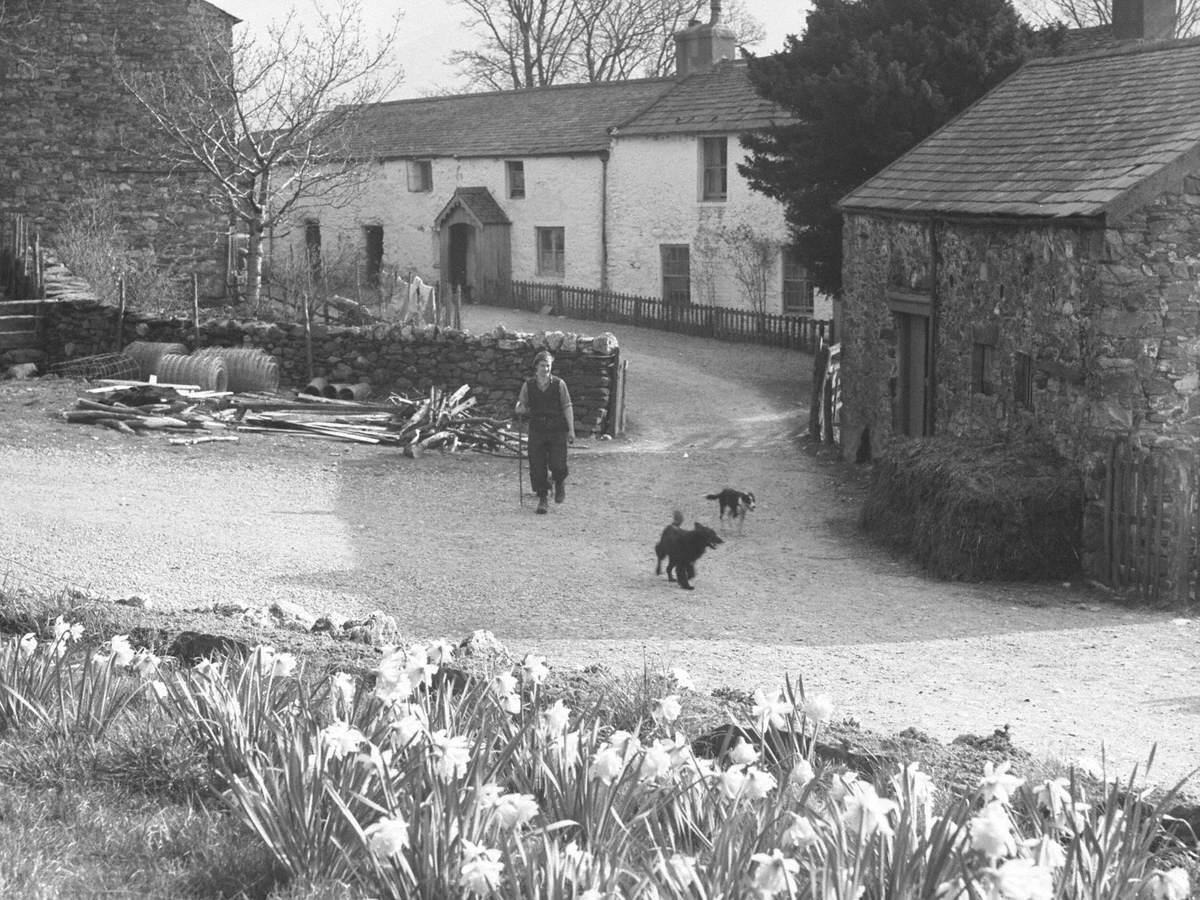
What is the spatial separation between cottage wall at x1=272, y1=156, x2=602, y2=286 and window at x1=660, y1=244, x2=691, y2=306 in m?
2.31

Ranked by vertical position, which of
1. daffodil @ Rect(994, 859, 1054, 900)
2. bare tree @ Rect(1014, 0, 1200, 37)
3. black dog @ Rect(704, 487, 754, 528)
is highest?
bare tree @ Rect(1014, 0, 1200, 37)

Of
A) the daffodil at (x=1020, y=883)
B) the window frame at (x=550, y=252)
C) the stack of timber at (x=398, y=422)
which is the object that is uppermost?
the window frame at (x=550, y=252)

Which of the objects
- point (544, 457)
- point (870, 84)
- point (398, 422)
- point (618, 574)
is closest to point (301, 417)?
point (398, 422)

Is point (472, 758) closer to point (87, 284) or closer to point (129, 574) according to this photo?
point (129, 574)

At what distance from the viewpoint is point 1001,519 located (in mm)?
13188

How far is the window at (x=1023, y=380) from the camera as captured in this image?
1484cm

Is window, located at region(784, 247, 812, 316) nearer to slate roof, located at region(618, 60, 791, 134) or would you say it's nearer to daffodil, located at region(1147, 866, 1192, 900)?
slate roof, located at region(618, 60, 791, 134)

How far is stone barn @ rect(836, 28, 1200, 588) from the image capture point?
13109 millimetres

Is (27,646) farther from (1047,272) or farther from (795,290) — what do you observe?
(795,290)

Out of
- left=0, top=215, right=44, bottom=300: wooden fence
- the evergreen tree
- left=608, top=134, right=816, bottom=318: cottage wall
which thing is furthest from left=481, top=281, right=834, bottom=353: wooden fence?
left=0, top=215, right=44, bottom=300: wooden fence

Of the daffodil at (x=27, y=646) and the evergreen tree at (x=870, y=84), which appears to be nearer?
the daffodil at (x=27, y=646)

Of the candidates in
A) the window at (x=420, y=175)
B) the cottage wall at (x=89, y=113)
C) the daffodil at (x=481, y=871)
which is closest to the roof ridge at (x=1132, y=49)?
the daffodil at (x=481, y=871)

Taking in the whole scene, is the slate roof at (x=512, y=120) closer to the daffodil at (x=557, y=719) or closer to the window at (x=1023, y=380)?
the window at (x=1023, y=380)

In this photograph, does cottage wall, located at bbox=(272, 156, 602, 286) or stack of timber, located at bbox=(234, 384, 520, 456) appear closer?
stack of timber, located at bbox=(234, 384, 520, 456)
